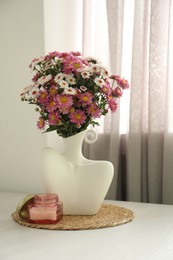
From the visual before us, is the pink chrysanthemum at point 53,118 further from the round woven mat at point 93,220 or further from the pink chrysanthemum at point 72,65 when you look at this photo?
the round woven mat at point 93,220

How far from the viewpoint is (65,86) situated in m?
1.05

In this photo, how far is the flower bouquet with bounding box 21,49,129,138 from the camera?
1068mm

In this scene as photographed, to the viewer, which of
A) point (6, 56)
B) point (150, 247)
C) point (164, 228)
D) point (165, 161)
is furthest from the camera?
point (6, 56)

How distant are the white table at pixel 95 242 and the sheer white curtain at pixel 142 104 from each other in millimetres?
370

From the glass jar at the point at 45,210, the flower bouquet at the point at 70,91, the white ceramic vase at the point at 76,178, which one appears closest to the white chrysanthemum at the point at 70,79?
the flower bouquet at the point at 70,91

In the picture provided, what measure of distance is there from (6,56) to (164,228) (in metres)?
0.99

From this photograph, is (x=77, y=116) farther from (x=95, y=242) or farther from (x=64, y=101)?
(x=95, y=242)

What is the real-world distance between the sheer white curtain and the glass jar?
524mm

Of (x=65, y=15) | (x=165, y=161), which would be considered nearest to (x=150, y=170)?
(x=165, y=161)

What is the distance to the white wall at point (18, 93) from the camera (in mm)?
1572

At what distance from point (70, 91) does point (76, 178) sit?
0.26 m

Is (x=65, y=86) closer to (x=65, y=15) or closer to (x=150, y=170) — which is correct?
(x=150, y=170)

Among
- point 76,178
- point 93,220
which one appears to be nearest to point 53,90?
point 76,178

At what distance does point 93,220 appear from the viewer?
110cm
